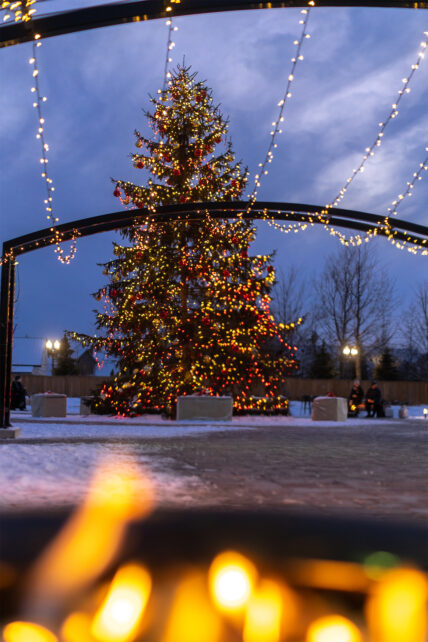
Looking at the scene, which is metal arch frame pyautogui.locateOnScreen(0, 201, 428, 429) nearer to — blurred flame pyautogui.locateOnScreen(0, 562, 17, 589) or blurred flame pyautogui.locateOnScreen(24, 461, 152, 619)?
blurred flame pyautogui.locateOnScreen(24, 461, 152, 619)

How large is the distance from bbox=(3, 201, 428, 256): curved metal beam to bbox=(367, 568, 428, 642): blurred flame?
11.4m

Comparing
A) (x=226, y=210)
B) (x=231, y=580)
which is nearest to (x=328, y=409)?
(x=226, y=210)

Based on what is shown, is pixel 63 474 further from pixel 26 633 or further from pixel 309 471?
pixel 26 633

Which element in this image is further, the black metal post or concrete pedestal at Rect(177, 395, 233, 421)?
concrete pedestal at Rect(177, 395, 233, 421)

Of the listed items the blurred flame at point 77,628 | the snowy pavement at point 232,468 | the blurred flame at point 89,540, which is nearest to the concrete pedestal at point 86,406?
the snowy pavement at point 232,468

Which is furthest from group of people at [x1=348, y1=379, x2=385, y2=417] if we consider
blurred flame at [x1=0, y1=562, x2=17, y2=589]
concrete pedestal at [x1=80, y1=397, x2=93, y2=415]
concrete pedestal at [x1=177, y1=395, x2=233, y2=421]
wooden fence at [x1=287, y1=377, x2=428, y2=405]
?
blurred flame at [x1=0, y1=562, x2=17, y2=589]

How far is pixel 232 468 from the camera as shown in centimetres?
941

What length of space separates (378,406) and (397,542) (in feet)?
85.4

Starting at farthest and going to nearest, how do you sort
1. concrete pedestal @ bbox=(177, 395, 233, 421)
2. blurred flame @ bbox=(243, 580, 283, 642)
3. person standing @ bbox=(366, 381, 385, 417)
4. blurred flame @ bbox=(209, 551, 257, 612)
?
person standing @ bbox=(366, 381, 385, 417) → concrete pedestal @ bbox=(177, 395, 233, 421) → blurred flame @ bbox=(209, 551, 257, 612) → blurred flame @ bbox=(243, 580, 283, 642)

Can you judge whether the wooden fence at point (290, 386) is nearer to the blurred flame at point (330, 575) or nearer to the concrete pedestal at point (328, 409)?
the concrete pedestal at point (328, 409)

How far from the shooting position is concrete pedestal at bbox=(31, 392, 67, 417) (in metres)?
23.5

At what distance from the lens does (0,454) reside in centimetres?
1009

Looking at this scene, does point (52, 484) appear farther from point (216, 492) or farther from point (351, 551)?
point (351, 551)

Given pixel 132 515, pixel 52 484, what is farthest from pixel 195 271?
pixel 132 515
